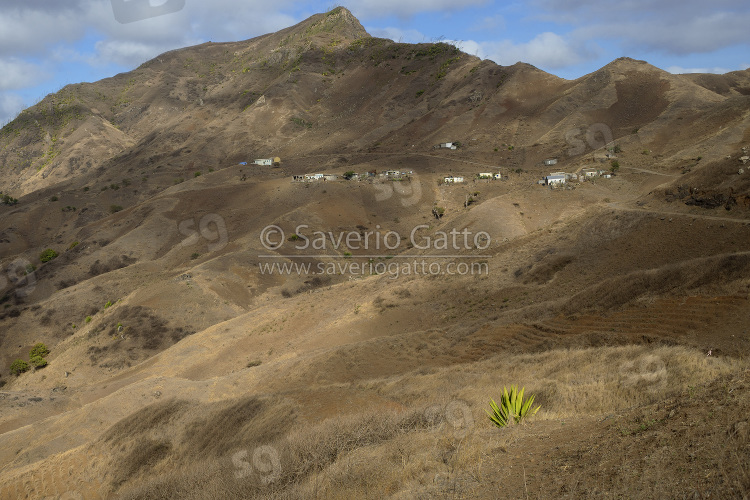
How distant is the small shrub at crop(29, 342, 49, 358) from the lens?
35438 mm

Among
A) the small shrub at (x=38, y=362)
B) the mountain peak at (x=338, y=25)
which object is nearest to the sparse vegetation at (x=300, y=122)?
the mountain peak at (x=338, y=25)

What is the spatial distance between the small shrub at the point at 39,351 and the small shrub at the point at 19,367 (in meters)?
0.77

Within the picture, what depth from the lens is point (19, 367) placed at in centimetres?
3444

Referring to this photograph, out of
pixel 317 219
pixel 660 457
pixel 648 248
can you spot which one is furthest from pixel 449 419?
pixel 317 219

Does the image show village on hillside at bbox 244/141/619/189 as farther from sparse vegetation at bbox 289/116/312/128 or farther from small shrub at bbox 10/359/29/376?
sparse vegetation at bbox 289/116/312/128

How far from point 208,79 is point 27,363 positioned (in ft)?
375

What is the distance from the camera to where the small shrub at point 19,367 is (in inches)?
1355

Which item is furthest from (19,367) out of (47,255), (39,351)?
(47,255)

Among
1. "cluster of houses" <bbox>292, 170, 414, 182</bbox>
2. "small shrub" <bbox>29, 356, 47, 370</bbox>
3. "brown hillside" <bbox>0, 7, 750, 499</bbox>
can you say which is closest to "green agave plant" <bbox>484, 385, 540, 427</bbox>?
"brown hillside" <bbox>0, 7, 750, 499</bbox>

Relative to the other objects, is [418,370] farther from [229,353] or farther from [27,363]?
[27,363]

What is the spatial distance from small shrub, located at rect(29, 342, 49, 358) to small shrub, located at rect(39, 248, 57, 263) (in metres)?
22.6

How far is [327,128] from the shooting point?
8981 centimetres

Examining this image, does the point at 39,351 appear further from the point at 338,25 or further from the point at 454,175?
the point at 338,25

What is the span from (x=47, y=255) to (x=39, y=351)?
79.2 ft
